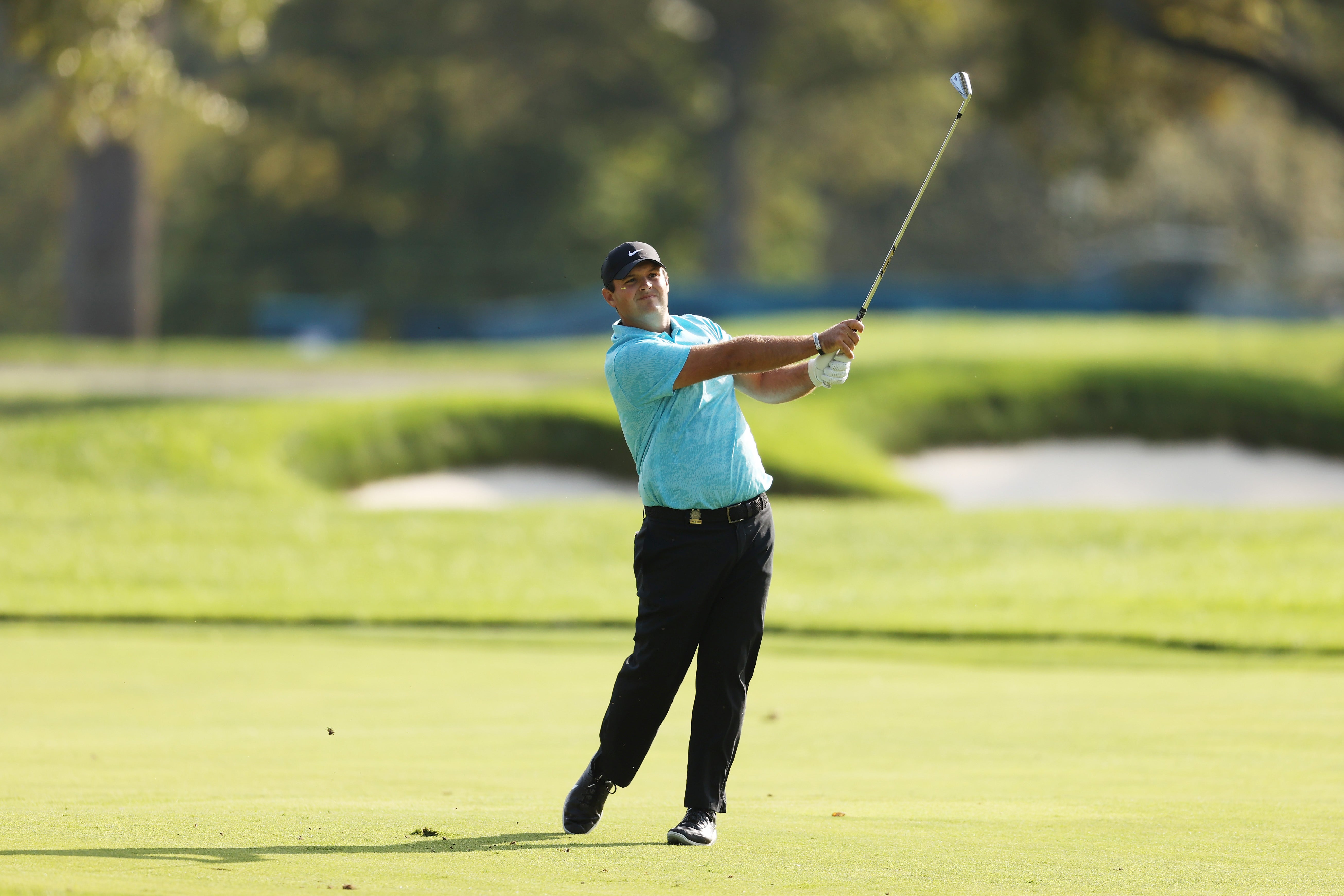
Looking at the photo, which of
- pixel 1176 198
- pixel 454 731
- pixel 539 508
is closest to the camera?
pixel 454 731

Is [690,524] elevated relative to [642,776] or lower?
elevated

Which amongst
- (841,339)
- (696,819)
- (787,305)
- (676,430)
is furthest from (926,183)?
(787,305)

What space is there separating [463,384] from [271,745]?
1859 centimetres

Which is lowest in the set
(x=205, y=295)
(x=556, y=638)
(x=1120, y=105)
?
(x=556, y=638)

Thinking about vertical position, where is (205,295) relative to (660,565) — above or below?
above

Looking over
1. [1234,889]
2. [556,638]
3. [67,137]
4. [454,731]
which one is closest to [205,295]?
[67,137]

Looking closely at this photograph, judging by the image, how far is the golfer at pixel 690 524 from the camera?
17.4 feet

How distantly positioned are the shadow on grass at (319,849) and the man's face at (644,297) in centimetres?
155

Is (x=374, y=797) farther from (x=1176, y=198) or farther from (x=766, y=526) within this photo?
(x=1176, y=198)

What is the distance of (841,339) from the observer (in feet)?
17.5

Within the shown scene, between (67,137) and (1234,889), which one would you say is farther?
(67,137)

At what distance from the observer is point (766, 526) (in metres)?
5.53

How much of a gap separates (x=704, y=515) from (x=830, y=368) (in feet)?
1.91

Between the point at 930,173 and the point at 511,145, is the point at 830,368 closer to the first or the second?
the point at 930,173
